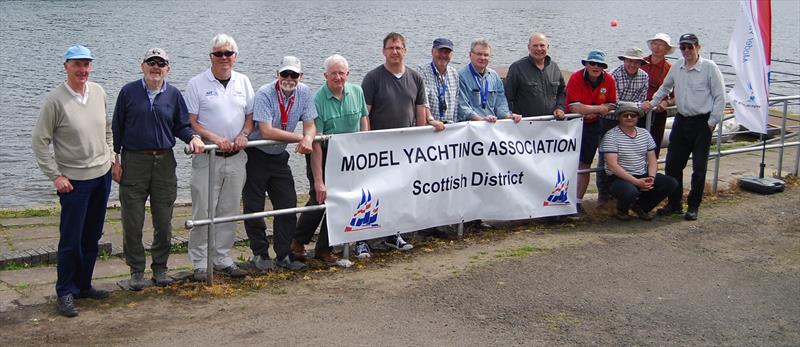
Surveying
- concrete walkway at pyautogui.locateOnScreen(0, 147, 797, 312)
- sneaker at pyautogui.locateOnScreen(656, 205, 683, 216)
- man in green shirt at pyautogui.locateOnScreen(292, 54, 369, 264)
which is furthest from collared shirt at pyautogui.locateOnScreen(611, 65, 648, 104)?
man in green shirt at pyautogui.locateOnScreen(292, 54, 369, 264)

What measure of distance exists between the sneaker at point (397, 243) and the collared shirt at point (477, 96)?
56.6 inches

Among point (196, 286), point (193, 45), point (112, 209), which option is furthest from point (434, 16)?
point (196, 286)

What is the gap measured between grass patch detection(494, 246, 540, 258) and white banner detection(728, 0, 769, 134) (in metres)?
3.60

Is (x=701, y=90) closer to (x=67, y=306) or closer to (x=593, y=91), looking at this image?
(x=593, y=91)

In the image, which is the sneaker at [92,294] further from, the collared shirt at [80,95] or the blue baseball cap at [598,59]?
the blue baseball cap at [598,59]

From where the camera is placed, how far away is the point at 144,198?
7379mm

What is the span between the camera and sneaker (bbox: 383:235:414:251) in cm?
878

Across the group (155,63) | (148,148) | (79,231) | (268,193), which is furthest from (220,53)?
(79,231)

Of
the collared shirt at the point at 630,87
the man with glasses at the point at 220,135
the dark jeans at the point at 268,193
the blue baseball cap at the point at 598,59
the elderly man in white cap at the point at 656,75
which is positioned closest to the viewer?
the man with glasses at the point at 220,135

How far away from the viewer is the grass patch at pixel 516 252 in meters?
8.57

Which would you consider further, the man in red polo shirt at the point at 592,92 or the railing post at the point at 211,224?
the man in red polo shirt at the point at 592,92

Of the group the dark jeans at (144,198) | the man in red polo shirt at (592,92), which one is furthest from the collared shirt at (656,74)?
the dark jeans at (144,198)

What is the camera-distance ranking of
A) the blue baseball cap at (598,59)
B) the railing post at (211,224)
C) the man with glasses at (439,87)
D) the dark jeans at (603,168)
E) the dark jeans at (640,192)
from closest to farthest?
the railing post at (211,224) → the man with glasses at (439,87) → the blue baseball cap at (598,59) → the dark jeans at (640,192) → the dark jeans at (603,168)

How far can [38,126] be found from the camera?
6.67m
